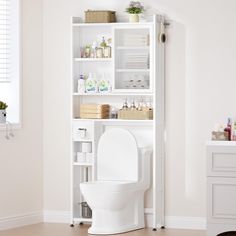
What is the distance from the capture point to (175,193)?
21.4 ft

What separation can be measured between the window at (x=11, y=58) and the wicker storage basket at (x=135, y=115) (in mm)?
977

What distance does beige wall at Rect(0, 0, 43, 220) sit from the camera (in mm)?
6500

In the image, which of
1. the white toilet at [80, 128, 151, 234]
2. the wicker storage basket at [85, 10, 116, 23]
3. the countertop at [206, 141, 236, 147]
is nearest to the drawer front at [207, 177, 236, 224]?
the countertop at [206, 141, 236, 147]

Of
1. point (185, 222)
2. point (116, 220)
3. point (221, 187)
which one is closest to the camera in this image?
point (221, 187)

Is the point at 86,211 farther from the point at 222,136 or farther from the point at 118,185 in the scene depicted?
the point at 222,136

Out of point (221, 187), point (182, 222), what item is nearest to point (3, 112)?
point (182, 222)

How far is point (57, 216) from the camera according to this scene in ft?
22.4

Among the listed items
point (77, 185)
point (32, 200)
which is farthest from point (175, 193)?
point (32, 200)

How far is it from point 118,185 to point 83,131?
2.34ft

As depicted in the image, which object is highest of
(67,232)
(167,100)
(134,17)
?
(134,17)

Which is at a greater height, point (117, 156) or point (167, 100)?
point (167, 100)

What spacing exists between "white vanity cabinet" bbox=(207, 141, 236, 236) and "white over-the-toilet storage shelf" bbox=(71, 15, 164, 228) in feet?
2.21

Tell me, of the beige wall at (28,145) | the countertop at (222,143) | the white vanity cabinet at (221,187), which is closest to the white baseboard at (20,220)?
the beige wall at (28,145)

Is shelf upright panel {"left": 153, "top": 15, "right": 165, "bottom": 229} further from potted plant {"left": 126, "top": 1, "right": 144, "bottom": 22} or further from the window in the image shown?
the window
